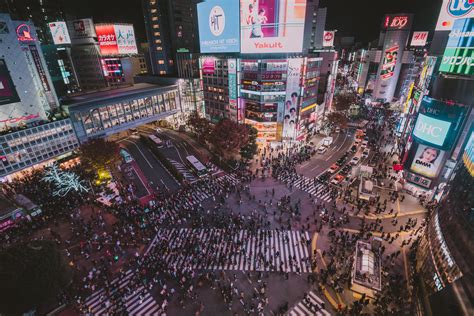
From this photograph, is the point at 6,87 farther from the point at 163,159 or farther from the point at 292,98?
the point at 292,98

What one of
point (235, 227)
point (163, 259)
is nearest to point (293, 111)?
point (235, 227)

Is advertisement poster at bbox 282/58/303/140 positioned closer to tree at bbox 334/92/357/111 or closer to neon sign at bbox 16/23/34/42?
tree at bbox 334/92/357/111

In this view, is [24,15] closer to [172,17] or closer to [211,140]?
[172,17]

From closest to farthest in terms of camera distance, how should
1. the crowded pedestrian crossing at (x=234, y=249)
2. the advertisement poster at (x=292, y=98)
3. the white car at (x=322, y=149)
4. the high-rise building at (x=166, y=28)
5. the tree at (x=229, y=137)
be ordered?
the crowded pedestrian crossing at (x=234, y=249)
the tree at (x=229, y=137)
the advertisement poster at (x=292, y=98)
the white car at (x=322, y=149)
the high-rise building at (x=166, y=28)

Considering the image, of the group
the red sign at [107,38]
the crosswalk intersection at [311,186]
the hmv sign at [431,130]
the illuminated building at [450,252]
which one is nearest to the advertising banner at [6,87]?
the red sign at [107,38]

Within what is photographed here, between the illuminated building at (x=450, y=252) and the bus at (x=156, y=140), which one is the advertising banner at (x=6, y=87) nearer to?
the bus at (x=156, y=140)

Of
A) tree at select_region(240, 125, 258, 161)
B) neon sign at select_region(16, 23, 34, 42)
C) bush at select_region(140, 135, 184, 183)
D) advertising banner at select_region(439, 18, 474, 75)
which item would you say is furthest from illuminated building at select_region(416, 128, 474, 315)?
neon sign at select_region(16, 23, 34, 42)
